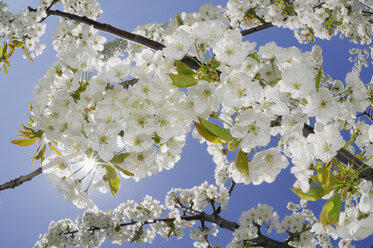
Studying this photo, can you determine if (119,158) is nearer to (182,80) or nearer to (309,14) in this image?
(182,80)

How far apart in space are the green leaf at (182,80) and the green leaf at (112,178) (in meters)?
0.53

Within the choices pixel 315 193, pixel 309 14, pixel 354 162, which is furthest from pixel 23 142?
pixel 309 14

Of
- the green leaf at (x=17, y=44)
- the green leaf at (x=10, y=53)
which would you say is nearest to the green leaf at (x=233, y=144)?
the green leaf at (x=10, y=53)

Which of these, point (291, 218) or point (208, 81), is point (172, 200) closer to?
point (291, 218)

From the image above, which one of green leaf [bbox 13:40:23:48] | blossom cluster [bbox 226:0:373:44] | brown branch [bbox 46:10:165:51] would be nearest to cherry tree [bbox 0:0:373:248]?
brown branch [bbox 46:10:165:51]

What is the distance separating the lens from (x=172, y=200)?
248 inches

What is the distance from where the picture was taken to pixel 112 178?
1375 millimetres

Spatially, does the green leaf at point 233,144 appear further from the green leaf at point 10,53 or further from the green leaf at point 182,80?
the green leaf at point 10,53

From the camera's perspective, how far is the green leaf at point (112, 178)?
4.46ft

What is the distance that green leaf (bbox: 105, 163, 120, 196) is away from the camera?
53.6 inches

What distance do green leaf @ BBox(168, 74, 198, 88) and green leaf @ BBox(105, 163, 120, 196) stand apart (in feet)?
1.73

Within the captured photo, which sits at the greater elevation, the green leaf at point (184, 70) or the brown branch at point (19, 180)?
the green leaf at point (184, 70)

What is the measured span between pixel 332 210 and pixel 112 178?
1.08m

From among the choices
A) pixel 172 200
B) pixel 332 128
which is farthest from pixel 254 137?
pixel 172 200
